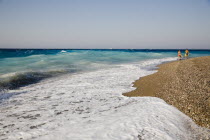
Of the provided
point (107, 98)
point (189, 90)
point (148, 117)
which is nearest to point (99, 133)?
point (148, 117)

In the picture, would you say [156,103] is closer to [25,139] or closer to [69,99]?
[69,99]

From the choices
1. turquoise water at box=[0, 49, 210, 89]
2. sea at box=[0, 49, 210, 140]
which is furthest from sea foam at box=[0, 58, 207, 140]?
turquoise water at box=[0, 49, 210, 89]

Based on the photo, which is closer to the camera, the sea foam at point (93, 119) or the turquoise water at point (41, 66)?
the sea foam at point (93, 119)

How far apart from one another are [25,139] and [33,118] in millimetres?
1483

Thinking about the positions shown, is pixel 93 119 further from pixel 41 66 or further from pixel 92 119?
pixel 41 66

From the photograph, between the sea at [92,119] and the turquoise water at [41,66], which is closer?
the sea at [92,119]

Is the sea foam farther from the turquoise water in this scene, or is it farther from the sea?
the turquoise water

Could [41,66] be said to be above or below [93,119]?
above

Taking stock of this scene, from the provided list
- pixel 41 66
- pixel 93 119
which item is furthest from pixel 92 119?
pixel 41 66

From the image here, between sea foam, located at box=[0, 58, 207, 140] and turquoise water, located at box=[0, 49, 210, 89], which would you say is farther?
turquoise water, located at box=[0, 49, 210, 89]

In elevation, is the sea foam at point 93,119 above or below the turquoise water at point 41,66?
below

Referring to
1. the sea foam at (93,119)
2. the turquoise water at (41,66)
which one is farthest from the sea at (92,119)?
the turquoise water at (41,66)

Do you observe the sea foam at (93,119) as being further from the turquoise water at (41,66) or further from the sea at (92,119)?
the turquoise water at (41,66)

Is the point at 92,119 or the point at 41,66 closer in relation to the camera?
the point at 92,119
